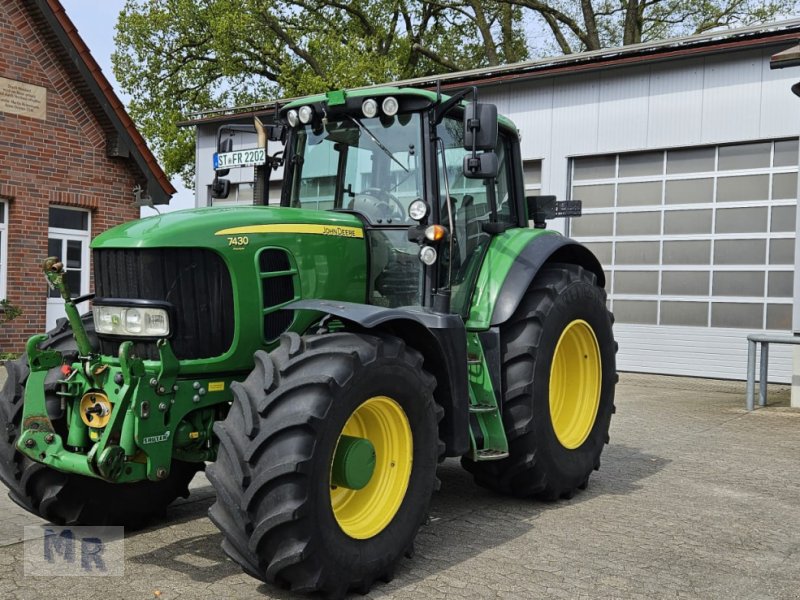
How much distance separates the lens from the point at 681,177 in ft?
42.7

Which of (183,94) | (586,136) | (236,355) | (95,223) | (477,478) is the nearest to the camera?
(236,355)

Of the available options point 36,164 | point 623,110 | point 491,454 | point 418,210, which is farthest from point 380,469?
point 36,164

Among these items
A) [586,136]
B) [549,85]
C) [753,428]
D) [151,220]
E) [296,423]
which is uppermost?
[549,85]

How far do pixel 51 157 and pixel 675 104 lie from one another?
32.1ft

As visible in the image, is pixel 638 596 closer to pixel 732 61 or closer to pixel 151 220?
pixel 151 220

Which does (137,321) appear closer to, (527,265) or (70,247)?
(527,265)

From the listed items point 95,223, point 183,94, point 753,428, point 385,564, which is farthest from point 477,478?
point 183,94

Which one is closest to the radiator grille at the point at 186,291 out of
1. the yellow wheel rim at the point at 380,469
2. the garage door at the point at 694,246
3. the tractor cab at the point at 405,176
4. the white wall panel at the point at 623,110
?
the yellow wheel rim at the point at 380,469

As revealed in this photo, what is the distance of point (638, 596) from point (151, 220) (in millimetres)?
2889

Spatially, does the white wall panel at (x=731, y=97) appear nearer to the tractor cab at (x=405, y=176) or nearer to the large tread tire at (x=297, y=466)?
the tractor cab at (x=405, y=176)

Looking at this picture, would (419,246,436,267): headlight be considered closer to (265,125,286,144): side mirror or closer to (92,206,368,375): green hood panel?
(92,206,368,375): green hood panel

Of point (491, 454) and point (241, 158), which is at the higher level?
point (241, 158)

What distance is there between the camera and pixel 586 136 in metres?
13.8

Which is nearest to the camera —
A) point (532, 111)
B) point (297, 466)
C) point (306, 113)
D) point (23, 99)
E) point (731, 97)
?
point (297, 466)
